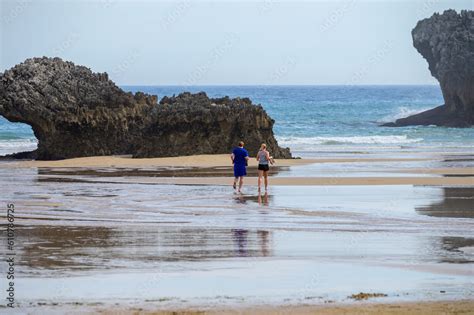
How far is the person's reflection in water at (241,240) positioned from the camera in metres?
14.3

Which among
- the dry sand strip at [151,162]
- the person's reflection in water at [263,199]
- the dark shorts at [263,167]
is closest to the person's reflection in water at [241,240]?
the person's reflection in water at [263,199]

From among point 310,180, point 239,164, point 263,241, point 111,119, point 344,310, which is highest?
point 111,119

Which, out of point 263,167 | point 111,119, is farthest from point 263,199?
point 111,119

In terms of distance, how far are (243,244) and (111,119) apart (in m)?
23.9

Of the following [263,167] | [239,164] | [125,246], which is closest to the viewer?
[125,246]

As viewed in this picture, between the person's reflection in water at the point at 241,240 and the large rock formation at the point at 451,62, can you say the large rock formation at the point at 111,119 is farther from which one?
the large rock formation at the point at 451,62

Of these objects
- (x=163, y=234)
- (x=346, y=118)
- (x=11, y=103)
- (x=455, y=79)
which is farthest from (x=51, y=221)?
(x=346, y=118)

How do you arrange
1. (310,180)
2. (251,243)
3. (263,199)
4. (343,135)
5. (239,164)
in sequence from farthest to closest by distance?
(343,135) < (310,180) < (239,164) < (263,199) < (251,243)

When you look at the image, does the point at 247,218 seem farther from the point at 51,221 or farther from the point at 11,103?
the point at 11,103

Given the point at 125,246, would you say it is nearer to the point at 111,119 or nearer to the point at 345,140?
the point at 111,119

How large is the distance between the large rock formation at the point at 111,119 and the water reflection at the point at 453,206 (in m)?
13.8

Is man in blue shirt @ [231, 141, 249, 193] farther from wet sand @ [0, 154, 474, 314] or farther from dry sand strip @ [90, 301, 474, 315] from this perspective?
dry sand strip @ [90, 301, 474, 315]

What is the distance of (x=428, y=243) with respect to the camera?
15328 mm

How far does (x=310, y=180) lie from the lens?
2805cm
